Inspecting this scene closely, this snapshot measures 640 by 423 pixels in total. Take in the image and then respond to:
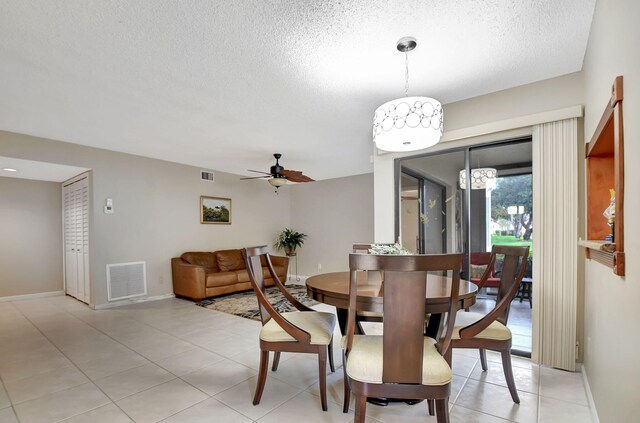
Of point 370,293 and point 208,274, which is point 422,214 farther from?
point 208,274

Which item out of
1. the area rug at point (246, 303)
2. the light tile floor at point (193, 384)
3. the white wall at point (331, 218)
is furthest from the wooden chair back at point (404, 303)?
the white wall at point (331, 218)

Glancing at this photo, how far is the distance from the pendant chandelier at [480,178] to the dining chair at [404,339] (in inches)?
81.8

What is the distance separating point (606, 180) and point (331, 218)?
5.42 meters

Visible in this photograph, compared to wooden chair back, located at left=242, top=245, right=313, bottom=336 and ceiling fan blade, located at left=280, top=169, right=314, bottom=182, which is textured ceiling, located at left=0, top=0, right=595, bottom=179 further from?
wooden chair back, located at left=242, top=245, right=313, bottom=336

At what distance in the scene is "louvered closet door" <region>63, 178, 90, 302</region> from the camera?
4.83m

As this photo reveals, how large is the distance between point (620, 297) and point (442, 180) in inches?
86.6

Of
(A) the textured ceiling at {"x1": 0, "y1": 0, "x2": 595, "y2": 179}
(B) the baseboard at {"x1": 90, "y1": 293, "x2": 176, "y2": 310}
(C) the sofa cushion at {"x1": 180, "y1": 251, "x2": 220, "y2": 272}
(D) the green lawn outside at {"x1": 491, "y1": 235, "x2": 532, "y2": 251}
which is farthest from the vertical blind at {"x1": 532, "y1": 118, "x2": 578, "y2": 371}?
(B) the baseboard at {"x1": 90, "y1": 293, "x2": 176, "y2": 310}

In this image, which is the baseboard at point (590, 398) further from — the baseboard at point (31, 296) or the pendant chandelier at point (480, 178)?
the baseboard at point (31, 296)

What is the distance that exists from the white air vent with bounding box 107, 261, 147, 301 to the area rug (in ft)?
3.54

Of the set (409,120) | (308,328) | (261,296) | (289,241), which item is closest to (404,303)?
(308,328)

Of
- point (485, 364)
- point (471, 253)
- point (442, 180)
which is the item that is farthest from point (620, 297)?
point (442, 180)

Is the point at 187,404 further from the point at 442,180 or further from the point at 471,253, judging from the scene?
the point at 442,180

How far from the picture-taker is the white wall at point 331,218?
6.66m

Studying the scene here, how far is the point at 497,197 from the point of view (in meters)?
3.14
